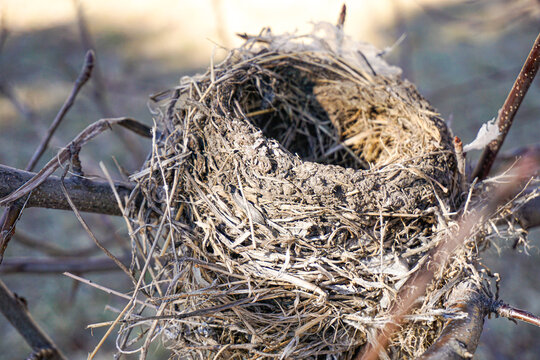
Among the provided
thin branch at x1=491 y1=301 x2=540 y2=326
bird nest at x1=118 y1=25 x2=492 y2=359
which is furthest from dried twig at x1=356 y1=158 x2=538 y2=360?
thin branch at x1=491 y1=301 x2=540 y2=326

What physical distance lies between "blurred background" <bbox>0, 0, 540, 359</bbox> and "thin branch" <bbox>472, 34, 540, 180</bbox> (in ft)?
7.80

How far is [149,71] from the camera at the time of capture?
5.22 m

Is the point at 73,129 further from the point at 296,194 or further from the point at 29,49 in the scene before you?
the point at 296,194

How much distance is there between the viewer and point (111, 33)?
19.0ft

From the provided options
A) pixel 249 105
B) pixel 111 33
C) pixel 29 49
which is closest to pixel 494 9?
pixel 111 33

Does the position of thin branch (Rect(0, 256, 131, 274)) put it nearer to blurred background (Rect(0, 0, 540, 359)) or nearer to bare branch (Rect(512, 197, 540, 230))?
bare branch (Rect(512, 197, 540, 230))

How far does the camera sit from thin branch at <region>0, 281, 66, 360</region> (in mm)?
1228

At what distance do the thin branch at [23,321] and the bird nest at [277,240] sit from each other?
426mm

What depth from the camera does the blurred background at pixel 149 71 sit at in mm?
3391

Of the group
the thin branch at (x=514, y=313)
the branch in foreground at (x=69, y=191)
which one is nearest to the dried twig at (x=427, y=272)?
the thin branch at (x=514, y=313)

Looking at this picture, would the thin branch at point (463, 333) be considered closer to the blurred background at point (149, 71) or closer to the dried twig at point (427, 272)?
the dried twig at point (427, 272)

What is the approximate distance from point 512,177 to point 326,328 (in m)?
Answer: 0.56

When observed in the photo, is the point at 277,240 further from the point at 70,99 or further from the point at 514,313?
the point at 70,99

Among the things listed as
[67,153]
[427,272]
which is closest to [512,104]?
[427,272]
